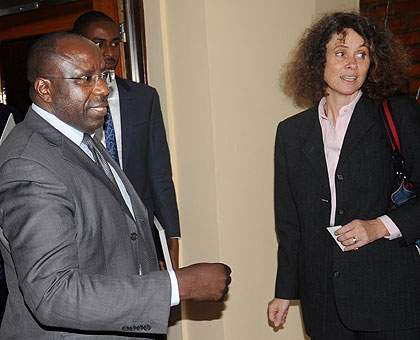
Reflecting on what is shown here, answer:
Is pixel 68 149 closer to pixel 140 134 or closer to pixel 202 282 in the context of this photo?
pixel 202 282

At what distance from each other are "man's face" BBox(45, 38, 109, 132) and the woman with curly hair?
884 millimetres

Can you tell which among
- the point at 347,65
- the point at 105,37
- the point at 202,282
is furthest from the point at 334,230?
the point at 105,37

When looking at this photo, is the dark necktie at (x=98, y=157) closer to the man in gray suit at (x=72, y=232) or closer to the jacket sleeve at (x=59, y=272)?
the man in gray suit at (x=72, y=232)

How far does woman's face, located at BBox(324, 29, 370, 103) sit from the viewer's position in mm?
2010

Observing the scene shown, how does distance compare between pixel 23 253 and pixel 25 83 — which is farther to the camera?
pixel 25 83

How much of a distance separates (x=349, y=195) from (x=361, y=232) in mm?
142

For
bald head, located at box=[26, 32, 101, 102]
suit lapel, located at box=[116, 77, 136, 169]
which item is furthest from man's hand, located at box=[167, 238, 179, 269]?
bald head, located at box=[26, 32, 101, 102]

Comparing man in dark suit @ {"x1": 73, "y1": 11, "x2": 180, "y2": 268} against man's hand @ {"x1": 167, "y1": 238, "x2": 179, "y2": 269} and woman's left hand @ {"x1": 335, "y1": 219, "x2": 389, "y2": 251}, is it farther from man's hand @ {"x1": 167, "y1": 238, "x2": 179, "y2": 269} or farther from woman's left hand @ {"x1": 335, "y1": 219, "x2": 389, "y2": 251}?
woman's left hand @ {"x1": 335, "y1": 219, "x2": 389, "y2": 251}

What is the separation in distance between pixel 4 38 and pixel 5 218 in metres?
2.19

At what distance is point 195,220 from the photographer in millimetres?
2637

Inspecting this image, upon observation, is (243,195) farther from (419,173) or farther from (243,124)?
(419,173)

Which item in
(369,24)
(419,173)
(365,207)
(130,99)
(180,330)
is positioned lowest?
(180,330)

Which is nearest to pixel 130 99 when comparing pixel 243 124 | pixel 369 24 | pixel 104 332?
pixel 243 124

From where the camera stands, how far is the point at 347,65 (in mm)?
2018
